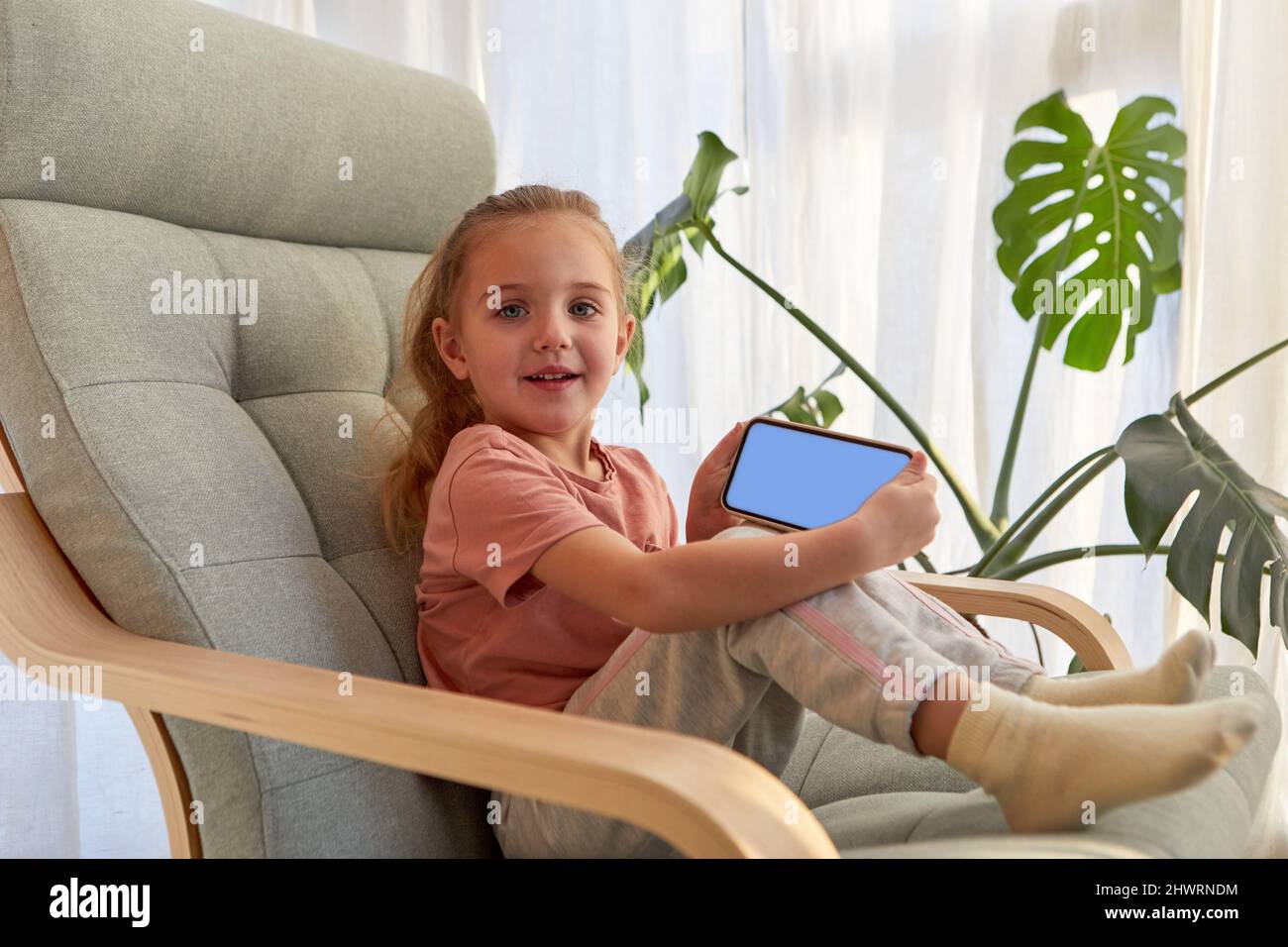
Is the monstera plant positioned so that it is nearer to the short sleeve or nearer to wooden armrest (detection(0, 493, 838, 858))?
the short sleeve

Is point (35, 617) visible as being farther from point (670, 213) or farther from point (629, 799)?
point (670, 213)

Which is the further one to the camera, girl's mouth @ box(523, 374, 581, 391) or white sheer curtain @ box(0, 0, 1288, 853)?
white sheer curtain @ box(0, 0, 1288, 853)

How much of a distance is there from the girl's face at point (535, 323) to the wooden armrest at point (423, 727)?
347mm

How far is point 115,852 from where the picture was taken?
1653 millimetres

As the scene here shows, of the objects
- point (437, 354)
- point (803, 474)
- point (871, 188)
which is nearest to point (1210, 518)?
point (803, 474)

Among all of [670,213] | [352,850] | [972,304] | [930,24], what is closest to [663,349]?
[670,213]

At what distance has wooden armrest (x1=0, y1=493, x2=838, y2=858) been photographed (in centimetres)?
54

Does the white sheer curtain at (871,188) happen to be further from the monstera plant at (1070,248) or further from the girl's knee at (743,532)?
the girl's knee at (743,532)

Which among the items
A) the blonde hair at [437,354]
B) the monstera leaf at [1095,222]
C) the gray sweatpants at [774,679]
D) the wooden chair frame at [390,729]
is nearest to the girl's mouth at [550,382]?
the blonde hair at [437,354]

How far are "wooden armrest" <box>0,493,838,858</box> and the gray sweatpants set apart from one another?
86 millimetres

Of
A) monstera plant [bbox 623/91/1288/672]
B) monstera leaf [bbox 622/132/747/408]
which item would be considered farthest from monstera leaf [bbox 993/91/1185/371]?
monstera leaf [bbox 622/132/747/408]

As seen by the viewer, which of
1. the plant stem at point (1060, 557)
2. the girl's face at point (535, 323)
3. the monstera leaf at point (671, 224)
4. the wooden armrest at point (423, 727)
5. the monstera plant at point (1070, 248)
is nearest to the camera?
the wooden armrest at point (423, 727)

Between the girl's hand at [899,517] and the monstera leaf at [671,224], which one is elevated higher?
the monstera leaf at [671,224]

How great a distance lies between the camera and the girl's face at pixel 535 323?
3.27 feet
